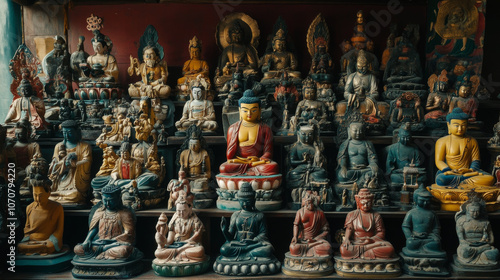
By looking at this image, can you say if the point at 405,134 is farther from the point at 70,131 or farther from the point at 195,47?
the point at 70,131

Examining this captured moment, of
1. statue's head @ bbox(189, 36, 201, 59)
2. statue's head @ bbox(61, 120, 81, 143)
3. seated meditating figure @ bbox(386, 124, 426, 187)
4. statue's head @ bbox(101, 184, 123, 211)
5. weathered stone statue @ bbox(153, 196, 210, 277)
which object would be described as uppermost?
statue's head @ bbox(189, 36, 201, 59)

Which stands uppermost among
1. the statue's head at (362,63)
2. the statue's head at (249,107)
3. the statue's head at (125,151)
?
the statue's head at (362,63)

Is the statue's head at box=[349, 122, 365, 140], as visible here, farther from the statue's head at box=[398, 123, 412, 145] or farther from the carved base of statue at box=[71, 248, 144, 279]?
the carved base of statue at box=[71, 248, 144, 279]

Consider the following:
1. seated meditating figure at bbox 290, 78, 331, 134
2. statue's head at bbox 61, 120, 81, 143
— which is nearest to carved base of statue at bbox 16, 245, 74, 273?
statue's head at bbox 61, 120, 81, 143

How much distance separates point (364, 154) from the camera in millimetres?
7078

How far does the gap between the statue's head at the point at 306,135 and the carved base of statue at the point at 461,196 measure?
5.51 feet

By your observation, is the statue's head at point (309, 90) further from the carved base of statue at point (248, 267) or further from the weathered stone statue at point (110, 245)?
the weathered stone statue at point (110, 245)

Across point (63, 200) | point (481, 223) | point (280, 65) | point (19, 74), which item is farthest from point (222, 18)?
point (481, 223)

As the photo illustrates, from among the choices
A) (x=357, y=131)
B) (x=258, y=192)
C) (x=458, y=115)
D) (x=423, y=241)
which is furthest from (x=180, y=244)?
(x=458, y=115)

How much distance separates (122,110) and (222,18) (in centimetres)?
258

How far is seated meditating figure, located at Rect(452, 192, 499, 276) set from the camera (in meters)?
6.09

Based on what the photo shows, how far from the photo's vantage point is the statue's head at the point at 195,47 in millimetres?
8641

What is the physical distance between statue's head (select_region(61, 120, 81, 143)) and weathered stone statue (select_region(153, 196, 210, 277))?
187 centimetres

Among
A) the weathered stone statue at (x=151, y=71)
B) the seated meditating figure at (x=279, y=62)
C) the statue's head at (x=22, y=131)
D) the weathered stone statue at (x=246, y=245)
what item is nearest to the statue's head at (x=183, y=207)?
the weathered stone statue at (x=246, y=245)
